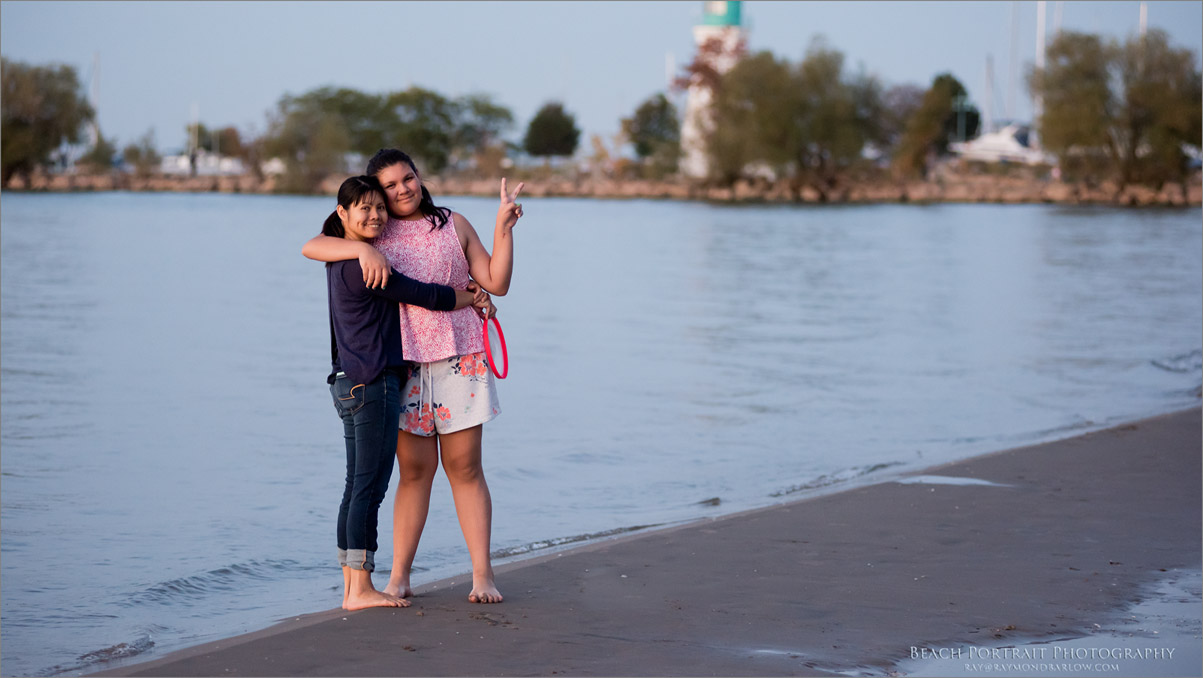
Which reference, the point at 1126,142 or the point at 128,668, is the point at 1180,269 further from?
the point at 1126,142

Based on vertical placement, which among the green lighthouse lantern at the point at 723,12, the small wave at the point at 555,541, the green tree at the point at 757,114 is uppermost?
the green lighthouse lantern at the point at 723,12

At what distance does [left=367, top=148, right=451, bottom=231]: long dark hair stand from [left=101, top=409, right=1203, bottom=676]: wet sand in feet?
4.65

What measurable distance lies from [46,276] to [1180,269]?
23.6m

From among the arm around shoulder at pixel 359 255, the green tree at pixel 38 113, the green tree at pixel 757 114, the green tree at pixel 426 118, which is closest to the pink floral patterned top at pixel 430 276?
the arm around shoulder at pixel 359 255

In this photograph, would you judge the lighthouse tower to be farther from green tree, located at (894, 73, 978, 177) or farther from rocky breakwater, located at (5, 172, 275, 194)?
rocky breakwater, located at (5, 172, 275, 194)

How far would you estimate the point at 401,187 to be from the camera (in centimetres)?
455

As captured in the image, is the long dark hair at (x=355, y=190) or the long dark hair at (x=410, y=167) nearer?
the long dark hair at (x=355, y=190)

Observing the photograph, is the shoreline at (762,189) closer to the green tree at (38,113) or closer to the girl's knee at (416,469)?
the green tree at (38,113)

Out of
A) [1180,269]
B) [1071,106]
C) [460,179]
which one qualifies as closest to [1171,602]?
[1180,269]

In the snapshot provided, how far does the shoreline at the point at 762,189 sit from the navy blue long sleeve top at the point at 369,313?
6920 centimetres

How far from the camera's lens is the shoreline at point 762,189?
69062 mm

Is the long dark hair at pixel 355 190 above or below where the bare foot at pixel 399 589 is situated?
above

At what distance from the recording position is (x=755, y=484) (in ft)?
27.2

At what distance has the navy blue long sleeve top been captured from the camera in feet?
14.6
